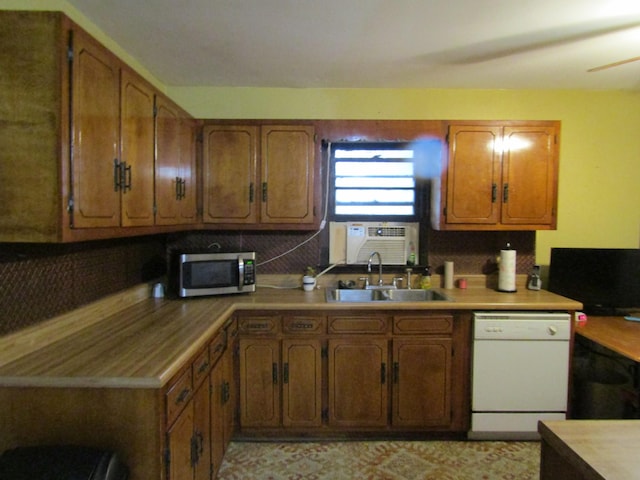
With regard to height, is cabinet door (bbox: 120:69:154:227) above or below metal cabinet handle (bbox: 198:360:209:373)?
above

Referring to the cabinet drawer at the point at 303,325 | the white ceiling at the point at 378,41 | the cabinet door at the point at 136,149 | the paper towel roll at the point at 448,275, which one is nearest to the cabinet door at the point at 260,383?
the cabinet drawer at the point at 303,325

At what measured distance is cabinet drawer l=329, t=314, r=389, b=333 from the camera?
2.34 metres

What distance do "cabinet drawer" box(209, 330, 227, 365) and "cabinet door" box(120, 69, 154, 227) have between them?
714 millimetres

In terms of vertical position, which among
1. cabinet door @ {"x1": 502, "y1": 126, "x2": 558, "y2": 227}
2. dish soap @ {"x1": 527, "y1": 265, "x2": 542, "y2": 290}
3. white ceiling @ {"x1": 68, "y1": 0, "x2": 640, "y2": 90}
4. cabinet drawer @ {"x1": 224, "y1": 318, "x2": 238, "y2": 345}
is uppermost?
white ceiling @ {"x1": 68, "y1": 0, "x2": 640, "y2": 90}

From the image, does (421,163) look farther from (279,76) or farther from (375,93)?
(279,76)

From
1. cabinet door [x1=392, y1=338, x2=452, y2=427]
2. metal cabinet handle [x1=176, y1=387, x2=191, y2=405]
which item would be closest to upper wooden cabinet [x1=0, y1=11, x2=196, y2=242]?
metal cabinet handle [x1=176, y1=387, x2=191, y2=405]

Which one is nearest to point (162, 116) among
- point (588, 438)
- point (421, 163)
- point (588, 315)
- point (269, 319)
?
point (269, 319)

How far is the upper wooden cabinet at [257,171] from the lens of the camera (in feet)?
8.47

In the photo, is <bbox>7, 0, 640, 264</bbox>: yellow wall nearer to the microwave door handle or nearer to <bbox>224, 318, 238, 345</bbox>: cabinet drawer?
the microwave door handle

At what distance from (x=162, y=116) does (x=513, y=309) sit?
245cm

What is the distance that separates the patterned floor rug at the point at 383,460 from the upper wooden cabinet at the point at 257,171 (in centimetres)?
156

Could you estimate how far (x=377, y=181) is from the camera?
9.70 feet

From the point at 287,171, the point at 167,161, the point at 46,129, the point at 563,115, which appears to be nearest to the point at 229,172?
the point at 287,171

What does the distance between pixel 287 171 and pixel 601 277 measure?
7.96 ft
